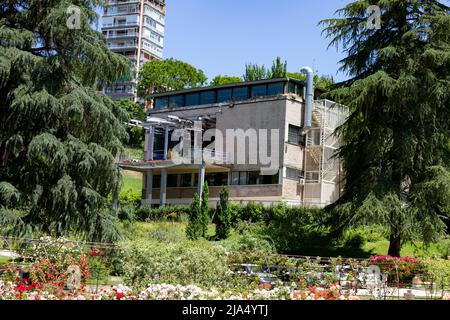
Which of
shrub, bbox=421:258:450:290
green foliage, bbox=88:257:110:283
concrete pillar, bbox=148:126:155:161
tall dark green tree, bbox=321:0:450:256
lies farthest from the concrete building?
green foliage, bbox=88:257:110:283

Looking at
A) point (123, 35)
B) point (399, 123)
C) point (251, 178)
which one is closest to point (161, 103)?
point (251, 178)

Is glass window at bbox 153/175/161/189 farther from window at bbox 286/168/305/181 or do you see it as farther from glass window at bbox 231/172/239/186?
window at bbox 286/168/305/181

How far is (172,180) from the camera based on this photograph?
143ft

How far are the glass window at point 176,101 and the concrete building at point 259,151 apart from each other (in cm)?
226

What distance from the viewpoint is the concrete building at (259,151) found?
3797 centimetres

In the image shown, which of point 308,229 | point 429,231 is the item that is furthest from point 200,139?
point 429,231

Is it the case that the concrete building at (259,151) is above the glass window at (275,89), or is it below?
below

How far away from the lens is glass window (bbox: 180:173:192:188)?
42.3 m

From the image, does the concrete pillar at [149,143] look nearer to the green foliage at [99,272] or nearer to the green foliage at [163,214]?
the green foliage at [163,214]

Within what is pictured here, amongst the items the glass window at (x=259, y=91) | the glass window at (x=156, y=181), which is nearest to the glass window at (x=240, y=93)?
the glass window at (x=259, y=91)

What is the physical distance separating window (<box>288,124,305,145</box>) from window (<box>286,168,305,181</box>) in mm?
1763
